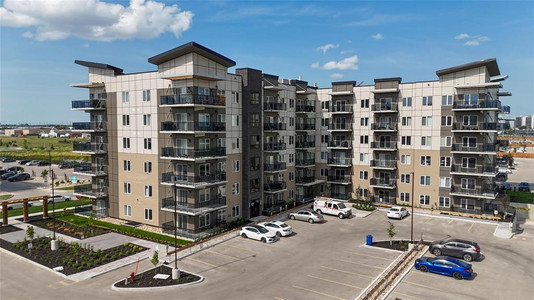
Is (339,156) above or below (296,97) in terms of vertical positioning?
below

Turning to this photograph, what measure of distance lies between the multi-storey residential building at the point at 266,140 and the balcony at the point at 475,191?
133mm

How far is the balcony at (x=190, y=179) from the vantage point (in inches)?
1553

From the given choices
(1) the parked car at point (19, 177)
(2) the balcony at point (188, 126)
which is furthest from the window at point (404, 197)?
(1) the parked car at point (19, 177)

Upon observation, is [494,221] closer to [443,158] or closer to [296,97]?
[443,158]

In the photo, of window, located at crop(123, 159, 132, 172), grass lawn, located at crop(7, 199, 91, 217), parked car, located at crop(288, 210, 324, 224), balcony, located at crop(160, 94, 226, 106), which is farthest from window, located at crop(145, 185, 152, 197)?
grass lawn, located at crop(7, 199, 91, 217)

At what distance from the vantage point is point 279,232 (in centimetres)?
3962

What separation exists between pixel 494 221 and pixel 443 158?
10.0m

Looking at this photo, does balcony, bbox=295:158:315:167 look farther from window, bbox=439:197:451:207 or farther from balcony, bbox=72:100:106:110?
balcony, bbox=72:100:106:110

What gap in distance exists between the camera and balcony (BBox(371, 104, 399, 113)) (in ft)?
174

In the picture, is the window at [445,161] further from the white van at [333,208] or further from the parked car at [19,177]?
the parked car at [19,177]

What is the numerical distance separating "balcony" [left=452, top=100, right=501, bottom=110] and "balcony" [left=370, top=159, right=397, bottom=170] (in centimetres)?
1133

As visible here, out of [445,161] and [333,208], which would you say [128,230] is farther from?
[445,161]

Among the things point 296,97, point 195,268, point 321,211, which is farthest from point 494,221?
point 195,268

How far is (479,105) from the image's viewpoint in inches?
1820
